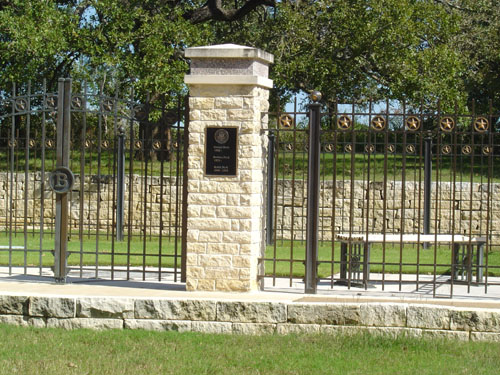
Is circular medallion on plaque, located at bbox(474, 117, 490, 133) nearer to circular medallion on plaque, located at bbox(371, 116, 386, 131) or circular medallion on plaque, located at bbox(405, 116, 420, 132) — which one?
circular medallion on plaque, located at bbox(405, 116, 420, 132)

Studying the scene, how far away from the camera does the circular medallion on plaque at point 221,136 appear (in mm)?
8812

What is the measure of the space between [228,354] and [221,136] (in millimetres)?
2634

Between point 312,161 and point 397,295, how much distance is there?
1.76 m

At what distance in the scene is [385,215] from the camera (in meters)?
10.5

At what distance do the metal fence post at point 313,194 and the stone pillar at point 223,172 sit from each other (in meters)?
0.56

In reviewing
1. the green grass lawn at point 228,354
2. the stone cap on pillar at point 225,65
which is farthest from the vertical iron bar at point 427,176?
the green grass lawn at point 228,354

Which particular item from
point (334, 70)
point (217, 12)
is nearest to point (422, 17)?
point (334, 70)

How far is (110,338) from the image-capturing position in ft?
25.1

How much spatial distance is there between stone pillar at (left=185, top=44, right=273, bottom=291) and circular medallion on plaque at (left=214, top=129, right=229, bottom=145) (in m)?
0.01

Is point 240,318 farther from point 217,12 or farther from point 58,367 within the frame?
point 217,12

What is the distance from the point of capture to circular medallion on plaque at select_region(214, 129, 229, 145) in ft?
28.9

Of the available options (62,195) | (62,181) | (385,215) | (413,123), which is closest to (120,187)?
(62,195)

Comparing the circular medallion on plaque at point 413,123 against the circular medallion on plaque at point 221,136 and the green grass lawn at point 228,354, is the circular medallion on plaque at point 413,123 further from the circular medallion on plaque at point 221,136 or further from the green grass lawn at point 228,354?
the green grass lawn at point 228,354

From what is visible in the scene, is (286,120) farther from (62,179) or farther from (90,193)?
(90,193)
